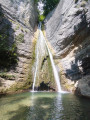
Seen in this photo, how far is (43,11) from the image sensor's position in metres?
24.7

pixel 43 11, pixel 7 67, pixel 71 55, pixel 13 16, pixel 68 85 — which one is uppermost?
pixel 43 11

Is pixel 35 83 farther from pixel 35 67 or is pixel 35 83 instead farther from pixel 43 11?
pixel 43 11

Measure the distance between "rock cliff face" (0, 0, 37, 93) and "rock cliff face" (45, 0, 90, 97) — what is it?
11.9 feet

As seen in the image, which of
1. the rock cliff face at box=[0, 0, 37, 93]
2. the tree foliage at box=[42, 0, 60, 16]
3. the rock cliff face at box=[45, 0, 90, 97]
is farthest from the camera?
the tree foliage at box=[42, 0, 60, 16]

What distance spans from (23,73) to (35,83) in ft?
4.99

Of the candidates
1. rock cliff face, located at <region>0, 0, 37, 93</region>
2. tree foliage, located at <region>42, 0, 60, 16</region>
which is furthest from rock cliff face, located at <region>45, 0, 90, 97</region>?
tree foliage, located at <region>42, 0, 60, 16</region>

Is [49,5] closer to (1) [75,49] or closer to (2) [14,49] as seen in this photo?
(1) [75,49]

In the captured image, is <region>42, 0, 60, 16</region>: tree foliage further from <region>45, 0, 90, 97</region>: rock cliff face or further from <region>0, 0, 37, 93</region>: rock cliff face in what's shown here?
<region>45, 0, 90, 97</region>: rock cliff face

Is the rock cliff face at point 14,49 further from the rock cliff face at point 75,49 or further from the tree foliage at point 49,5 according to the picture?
the tree foliage at point 49,5

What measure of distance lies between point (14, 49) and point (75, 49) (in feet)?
21.8

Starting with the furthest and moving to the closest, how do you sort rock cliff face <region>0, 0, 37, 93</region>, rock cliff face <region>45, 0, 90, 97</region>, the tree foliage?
1. the tree foliage
2. rock cliff face <region>45, 0, 90, 97</region>
3. rock cliff face <region>0, 0, 37, 93</region>

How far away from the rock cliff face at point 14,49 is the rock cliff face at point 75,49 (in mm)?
3641

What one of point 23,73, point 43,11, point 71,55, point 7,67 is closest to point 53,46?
point 71,55

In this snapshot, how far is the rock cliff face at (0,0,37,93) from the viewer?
8.31m
